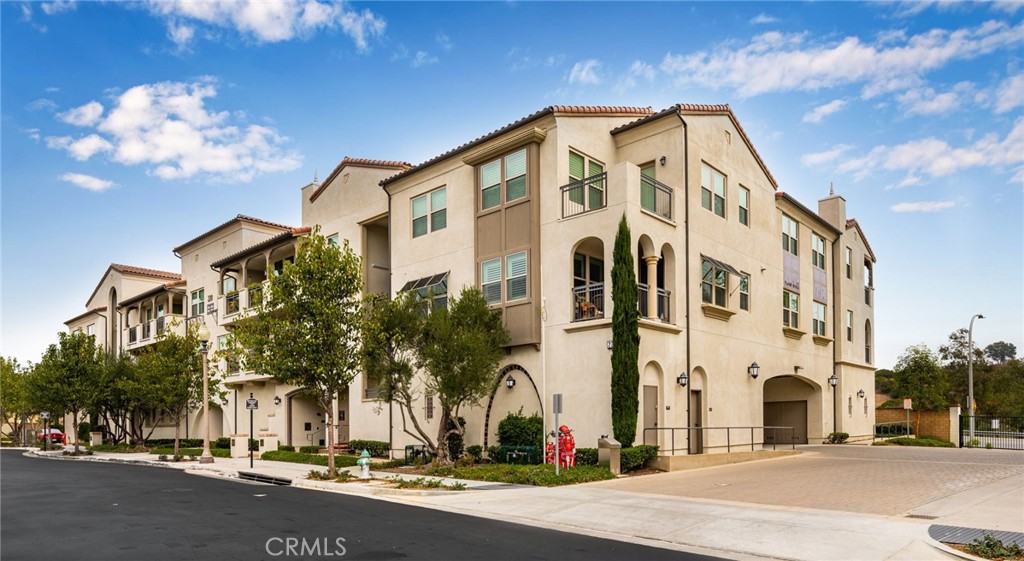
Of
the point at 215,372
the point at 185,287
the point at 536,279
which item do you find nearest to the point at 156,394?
the point at 215,372

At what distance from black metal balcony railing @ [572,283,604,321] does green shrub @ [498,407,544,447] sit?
3418 millimetres

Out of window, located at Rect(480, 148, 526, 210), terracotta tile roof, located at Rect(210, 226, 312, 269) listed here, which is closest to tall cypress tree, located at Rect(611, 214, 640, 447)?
window, located at Rect(480, 148, 526, 210)

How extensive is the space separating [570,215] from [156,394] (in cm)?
2346

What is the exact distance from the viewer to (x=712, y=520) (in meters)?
13.1

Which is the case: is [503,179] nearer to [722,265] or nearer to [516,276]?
[516,276]

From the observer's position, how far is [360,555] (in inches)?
400

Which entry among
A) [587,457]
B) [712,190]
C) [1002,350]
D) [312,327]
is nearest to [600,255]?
[712,190]

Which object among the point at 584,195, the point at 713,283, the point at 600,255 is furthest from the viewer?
the point at 713,283

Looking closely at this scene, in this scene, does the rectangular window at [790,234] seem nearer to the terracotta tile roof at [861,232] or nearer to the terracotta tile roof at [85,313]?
the terracotta tile roof at [861,232]

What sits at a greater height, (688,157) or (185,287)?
(688,157)

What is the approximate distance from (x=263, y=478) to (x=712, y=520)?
51.0 ft

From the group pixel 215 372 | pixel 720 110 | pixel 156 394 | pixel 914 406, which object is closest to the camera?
pixel 720 110

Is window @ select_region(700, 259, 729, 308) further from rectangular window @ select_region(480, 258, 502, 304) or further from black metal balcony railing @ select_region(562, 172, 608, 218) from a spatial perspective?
rectangular window @ select_region(480, 258, 502, 304)

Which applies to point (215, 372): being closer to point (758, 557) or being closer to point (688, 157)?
point (688, 157)
